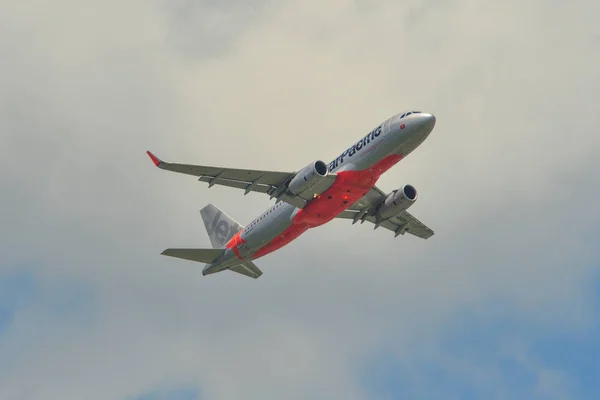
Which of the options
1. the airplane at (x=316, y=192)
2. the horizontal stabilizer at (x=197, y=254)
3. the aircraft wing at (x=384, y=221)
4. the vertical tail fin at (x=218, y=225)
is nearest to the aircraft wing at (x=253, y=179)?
the airplane at (x=316, y=192)

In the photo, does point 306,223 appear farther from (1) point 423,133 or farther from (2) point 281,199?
(1) point 423,133

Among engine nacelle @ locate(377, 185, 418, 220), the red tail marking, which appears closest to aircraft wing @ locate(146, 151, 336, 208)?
the red tail marking

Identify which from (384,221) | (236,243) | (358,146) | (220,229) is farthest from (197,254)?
(358,146)

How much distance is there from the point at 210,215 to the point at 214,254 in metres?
10.2

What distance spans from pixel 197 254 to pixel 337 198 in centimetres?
1412

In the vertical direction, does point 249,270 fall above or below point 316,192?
below

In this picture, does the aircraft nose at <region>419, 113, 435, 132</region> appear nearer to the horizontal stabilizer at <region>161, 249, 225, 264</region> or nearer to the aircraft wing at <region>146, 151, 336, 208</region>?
the aircraft wing at <region>146, 151, 336, 208</region>

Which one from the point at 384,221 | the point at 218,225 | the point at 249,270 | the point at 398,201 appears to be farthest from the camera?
the point at 218,225

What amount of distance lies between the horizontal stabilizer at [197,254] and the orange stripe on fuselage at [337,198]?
220 inches

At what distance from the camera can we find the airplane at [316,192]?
2788 inches

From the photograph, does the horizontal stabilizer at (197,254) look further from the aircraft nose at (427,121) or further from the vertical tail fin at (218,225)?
the aircraft nose at (427,121)

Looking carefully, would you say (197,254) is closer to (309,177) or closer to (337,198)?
(337,198)

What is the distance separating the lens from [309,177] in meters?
72.1

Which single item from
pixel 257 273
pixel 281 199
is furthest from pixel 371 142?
pixel 257 273
